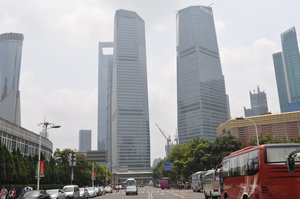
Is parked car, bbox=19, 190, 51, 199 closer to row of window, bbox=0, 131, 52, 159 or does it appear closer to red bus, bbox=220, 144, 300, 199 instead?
red bus, bbox=220, 144, 300, 199

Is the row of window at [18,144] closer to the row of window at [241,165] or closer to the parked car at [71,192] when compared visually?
the parked car at [71,192]

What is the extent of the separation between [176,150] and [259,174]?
77.0 meters

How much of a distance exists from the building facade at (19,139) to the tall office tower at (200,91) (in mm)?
109948

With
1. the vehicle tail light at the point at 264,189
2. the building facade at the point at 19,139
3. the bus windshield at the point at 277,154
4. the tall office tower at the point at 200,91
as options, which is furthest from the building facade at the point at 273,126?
the vehicle tail light at the point at 264,189

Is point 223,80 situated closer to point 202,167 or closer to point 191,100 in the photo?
point 191,100

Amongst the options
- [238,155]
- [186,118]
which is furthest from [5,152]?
[186,118]

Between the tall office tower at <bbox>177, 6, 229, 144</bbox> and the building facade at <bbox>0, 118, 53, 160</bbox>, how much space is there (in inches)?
4329

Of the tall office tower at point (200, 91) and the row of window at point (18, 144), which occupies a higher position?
the tall office tower at point (200, 91)

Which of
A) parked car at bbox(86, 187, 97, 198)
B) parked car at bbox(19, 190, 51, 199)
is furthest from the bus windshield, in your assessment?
parked car at bbox(86, 187, 97, 198)

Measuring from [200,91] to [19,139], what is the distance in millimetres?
126851

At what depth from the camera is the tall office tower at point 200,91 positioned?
174 metres

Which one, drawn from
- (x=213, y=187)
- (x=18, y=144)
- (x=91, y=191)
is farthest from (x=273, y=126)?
(x=213, y=187)

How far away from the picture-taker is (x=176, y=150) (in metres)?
89.9

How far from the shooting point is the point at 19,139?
194 ft
